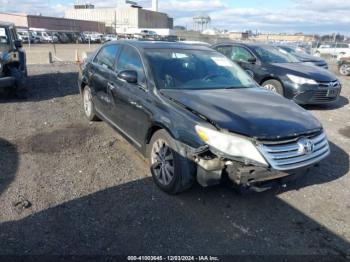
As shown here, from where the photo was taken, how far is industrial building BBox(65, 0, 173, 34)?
104 m

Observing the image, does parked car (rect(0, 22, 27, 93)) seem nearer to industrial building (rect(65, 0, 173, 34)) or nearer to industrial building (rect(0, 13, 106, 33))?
industrial building (rect(0, 13, 106, 33))

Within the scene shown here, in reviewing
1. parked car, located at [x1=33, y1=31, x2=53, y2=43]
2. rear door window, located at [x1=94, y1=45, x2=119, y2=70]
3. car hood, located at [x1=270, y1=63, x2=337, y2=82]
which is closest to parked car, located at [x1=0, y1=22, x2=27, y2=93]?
rear door window, located at [x1=94, y1=45, x2=119, y2=70]

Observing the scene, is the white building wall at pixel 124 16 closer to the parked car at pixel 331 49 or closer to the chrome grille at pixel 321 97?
the parked car at pixel 331 49

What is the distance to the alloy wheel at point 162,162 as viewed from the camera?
12.9ft

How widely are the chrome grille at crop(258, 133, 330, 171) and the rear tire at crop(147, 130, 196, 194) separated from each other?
30.9 inches

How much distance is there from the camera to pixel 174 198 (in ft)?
13.0

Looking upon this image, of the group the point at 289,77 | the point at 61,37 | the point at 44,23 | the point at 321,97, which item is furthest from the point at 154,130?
the point at 44,23

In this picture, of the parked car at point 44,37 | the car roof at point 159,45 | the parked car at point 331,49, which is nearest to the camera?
the car roof at point 159,45

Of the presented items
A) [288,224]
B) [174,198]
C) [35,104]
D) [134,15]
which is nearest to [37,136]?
[35,104]

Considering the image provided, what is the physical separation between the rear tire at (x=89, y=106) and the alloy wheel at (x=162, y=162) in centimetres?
259

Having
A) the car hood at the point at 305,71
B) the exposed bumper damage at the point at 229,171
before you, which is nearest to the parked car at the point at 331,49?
the car hood at the point at 305,71

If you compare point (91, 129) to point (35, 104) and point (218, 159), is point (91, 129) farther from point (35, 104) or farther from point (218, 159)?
point (218, 159)

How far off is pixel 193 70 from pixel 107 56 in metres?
1.86

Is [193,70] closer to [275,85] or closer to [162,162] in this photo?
[162,162]
